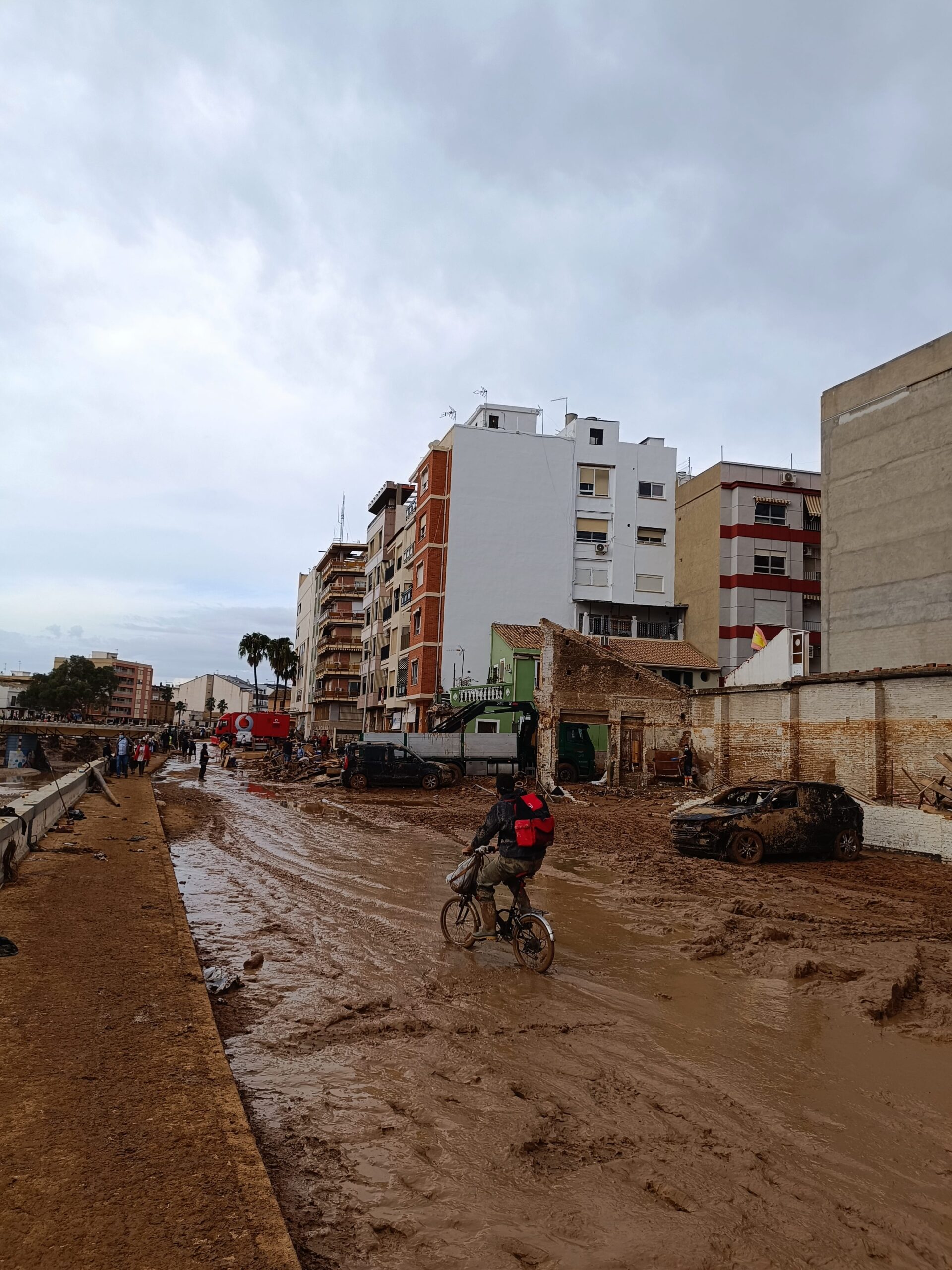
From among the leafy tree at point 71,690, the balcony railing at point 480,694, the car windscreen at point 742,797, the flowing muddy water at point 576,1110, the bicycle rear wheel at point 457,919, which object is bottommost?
the flowing muddy water at point 576,1110

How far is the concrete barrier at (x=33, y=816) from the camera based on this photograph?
1057cm

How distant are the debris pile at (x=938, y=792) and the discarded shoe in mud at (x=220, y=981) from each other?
1447 cm

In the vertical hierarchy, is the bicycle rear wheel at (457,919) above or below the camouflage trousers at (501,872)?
below

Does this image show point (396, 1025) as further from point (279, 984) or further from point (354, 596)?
point (354, 596)

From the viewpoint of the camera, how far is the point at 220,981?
7469 millimetres

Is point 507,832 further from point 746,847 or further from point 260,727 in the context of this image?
point 260,727

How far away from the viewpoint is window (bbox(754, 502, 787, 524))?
47.0 metres

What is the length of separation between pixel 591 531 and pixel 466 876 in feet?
145

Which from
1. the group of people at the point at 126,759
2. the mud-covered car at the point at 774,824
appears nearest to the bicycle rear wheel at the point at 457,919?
the mud-covered car at the point at 774,824

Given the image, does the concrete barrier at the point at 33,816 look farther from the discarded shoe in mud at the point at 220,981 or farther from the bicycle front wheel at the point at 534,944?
the bicycle front wheel at the point at 534,944

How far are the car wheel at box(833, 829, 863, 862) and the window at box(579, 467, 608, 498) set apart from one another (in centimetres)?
3704

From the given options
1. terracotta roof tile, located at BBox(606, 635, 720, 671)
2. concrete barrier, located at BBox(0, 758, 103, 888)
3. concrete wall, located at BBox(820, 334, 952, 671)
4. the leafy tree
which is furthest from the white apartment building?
the leafy tree

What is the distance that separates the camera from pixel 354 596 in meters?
77.9

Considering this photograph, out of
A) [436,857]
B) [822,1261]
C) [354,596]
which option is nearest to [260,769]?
[436,857]
